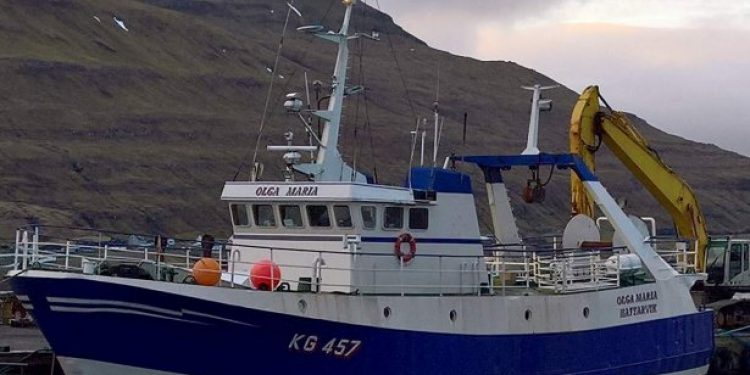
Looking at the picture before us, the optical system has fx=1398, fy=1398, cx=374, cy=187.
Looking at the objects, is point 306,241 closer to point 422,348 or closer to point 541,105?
point 422,348

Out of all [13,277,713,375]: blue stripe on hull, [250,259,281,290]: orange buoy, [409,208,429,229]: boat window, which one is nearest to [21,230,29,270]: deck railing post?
[13,277,713,375]: blue stripe on hull

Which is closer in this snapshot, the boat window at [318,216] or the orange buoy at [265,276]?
the orange buoy at [265,276]

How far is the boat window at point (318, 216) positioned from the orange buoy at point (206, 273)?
217 cm

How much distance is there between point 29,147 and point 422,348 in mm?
89563

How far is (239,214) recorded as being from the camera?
2455cm

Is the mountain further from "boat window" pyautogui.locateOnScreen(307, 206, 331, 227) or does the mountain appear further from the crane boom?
"boat window" pyautogui.locateOnScreen(307, 206, 331, 227)

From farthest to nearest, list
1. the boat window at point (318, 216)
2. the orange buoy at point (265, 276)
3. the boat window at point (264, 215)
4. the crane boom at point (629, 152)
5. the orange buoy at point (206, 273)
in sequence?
the crane boom at point (629, 152) → the boat window at point (264, 215) → the boat window at point (318, 216) → the orange buoy at point (265, 276) → the orange buoy at point (206, 273)

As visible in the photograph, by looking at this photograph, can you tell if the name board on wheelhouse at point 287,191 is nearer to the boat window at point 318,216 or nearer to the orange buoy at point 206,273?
the boat window at point 318,216

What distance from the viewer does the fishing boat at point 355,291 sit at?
20.9 m

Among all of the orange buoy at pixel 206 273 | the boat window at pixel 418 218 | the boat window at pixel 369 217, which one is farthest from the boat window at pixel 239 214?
the boat window at pixel 418 218

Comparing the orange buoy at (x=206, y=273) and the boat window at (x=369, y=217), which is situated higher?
the boat window at (x=369, y=217)

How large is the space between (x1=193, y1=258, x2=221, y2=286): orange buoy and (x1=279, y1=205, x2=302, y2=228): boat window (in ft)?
7.05

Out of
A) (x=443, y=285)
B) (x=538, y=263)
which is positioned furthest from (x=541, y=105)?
(x=443, y=285)

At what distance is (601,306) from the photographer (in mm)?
26750
